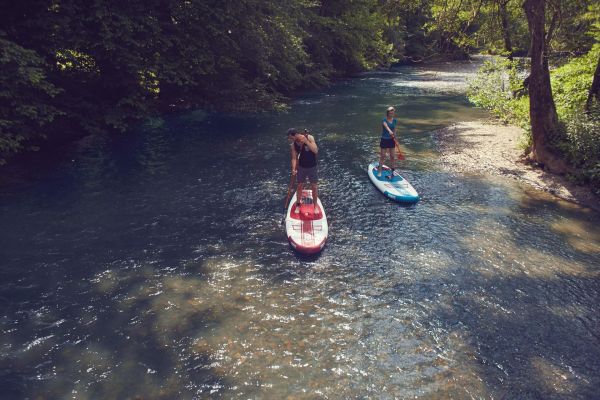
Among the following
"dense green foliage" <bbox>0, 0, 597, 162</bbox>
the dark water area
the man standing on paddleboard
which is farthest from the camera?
"dense green foliage" <bbox>0, 0, 597, 162</bbox>

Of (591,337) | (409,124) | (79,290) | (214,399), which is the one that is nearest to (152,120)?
(409,124)

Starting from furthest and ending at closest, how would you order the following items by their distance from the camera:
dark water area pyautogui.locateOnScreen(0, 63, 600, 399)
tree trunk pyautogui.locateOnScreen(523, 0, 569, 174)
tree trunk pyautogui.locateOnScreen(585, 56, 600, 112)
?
tree trunk pyautogui.locateOnScreen(585, 56, 600, 112)
tree trunk pyautogui.locateOnScreen(523, 0, 569, 174)
dark water area pyautogui.locateOnScreen(0, 63, 600, 399)

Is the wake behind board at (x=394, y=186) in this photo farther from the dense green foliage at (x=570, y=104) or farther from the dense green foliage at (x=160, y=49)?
the dense green foliage at (x=570, y=104)

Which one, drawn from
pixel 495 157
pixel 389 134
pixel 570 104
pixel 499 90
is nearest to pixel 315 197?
pixel 389 134

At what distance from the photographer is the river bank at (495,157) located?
527 inches

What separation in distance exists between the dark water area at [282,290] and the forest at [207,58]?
2.59 metres

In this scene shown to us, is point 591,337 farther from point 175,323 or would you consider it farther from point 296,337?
point 175,323

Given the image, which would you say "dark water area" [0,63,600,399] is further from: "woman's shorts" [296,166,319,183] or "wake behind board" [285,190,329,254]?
"woman's shorts" [296,166,319,183]

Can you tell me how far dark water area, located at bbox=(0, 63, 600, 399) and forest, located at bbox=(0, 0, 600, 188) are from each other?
2.59 m

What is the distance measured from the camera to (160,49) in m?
21.8

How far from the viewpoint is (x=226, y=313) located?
7.73 m

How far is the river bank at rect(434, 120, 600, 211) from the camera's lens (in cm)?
1338

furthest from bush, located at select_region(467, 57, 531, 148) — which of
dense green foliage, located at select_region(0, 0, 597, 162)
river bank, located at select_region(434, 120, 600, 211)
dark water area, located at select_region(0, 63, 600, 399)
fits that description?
dark water area, located at select_region(0, 63, 600, 399)

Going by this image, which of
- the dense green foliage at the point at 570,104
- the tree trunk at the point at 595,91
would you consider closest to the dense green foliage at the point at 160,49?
the dense green foliage at the point at 570,104
